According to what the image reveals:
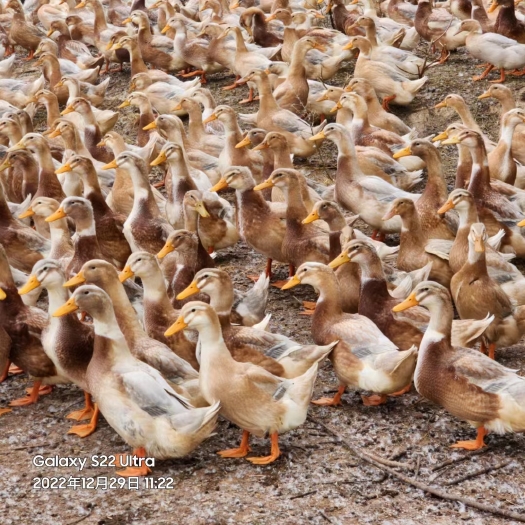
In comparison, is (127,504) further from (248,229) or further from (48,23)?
(48,23)

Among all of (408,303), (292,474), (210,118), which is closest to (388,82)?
(210,118)

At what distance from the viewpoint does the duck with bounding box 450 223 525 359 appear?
673 cm

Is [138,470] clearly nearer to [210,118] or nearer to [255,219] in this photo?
[255,219]

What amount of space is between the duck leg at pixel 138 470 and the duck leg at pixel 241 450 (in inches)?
18.2

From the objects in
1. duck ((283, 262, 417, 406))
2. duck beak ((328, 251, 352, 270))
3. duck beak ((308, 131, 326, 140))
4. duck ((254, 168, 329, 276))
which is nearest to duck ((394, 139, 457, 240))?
duck ((254, 168, 329, 276))

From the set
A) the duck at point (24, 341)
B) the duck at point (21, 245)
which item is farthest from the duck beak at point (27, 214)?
the duck at point (24, 341)

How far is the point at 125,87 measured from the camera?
13273mm

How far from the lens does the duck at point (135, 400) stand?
5.41 m

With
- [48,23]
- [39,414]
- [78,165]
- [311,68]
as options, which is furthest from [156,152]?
[48,23]

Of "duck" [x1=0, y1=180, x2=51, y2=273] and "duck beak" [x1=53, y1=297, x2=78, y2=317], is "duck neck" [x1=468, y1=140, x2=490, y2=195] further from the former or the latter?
"duck beak" [x1=53, y1=297, x2=78, y2=317]

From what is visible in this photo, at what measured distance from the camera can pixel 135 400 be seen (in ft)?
18.0

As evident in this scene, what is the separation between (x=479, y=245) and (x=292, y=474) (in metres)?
2.23

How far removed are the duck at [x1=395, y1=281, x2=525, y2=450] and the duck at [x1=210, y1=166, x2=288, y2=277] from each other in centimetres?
219

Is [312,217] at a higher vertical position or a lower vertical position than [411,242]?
higher
